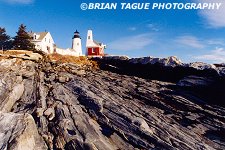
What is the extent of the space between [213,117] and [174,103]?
4.65 metres

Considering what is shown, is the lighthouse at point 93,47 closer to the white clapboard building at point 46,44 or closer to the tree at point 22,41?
the white clapboard building at point 46,44

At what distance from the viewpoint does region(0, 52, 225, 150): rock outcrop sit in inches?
886

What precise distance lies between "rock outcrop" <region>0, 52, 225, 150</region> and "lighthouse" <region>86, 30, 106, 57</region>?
165ft

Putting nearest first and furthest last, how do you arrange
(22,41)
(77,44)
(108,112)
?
1. (108,112)
2. (22,41)
3. (77,44)

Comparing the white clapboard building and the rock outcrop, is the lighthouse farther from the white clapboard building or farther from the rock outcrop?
the rock outcrop

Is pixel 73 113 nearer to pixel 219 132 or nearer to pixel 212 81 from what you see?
pixel 219 132

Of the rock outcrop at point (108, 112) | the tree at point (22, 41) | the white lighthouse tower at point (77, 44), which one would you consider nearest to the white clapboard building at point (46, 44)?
the white lighthouse tower at point (77, 44)

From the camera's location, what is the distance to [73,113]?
27.1m

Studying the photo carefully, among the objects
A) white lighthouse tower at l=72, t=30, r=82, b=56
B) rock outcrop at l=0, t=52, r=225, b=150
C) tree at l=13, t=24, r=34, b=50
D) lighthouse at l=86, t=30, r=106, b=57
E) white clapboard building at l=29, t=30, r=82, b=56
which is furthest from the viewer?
white lighthouse tower at l=72, t=30, r=82, b=56

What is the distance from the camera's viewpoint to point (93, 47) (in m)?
92.6

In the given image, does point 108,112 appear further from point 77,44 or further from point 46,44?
point 77,44

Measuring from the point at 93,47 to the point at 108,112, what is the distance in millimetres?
67212

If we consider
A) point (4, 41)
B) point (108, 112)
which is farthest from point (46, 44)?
point (108, 112)

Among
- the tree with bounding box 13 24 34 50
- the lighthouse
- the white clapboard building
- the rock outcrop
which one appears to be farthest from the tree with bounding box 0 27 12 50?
the rock outcrop
